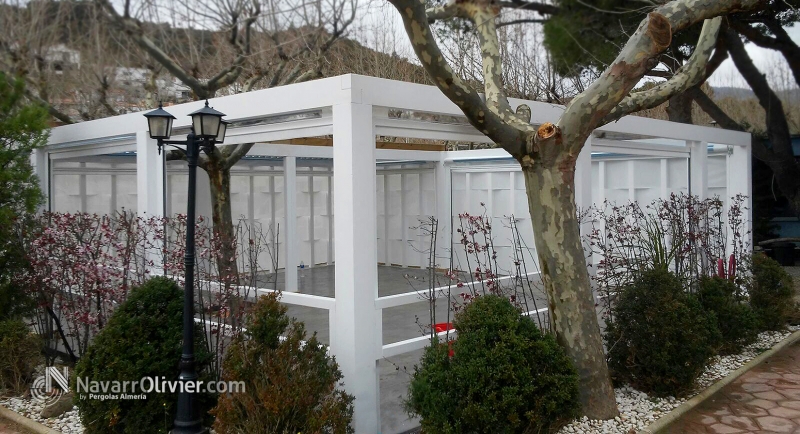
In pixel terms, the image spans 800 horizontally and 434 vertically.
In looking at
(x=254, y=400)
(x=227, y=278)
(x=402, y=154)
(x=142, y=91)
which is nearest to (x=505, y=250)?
(x=402, y=154)

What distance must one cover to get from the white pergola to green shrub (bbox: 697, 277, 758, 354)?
1.40m

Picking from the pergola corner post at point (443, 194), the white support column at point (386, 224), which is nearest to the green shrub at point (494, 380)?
the pergola corner post at point (443, 194)

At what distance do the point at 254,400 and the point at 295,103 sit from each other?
2181 mm

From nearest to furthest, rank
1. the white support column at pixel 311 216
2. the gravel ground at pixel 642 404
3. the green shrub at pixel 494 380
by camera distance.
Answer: the green shrub at pixel 494 380
the gravel ground at pixel 642 404
the white support column at pixel 311 216

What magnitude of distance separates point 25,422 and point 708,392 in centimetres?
548

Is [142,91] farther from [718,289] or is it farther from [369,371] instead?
[718,289]

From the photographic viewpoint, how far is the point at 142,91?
11.4 metres

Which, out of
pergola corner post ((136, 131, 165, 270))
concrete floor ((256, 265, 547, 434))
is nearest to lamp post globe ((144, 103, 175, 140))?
pergola corner post ((136, 131, 165, 270))

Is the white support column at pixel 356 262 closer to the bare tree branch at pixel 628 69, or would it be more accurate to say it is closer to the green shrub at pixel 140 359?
the green shrub at pixel 140 359

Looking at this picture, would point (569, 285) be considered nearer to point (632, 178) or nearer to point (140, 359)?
point (140, 359)

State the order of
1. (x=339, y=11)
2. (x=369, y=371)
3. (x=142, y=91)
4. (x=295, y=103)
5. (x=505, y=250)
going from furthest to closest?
(x=505, y=250) → (x=142, y=91) → (x=339, y=11) → (x=295, y=103) → (x=369, y=371)

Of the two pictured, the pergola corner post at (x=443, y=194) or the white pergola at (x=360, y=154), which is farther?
the pergola corner post at (x=443, y=194)

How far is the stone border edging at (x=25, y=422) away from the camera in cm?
488

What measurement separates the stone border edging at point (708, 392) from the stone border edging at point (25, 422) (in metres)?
4.33
